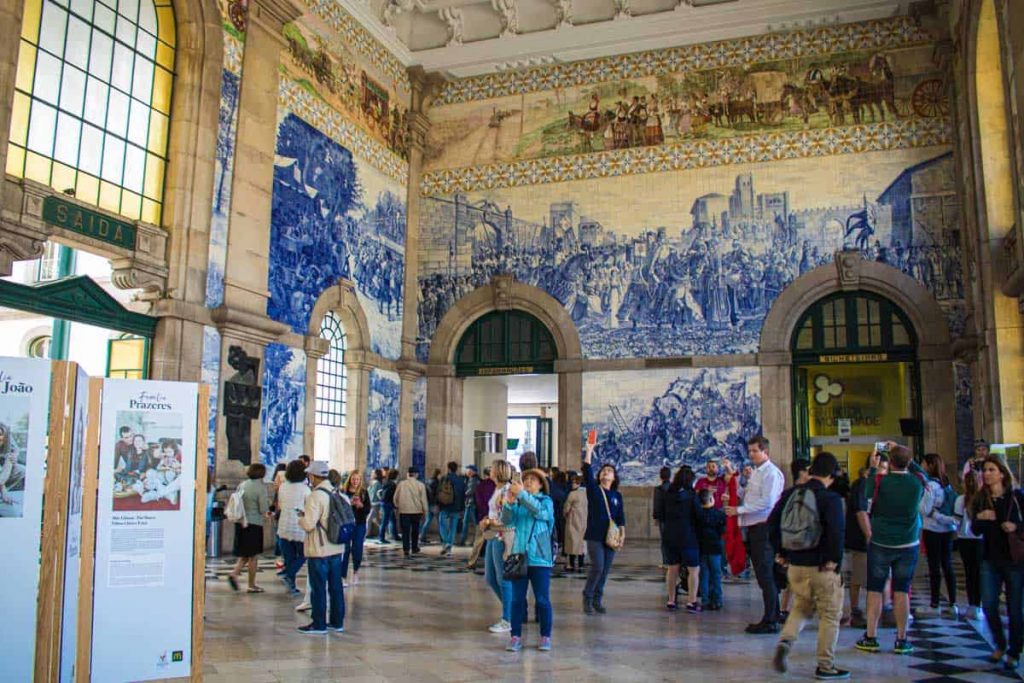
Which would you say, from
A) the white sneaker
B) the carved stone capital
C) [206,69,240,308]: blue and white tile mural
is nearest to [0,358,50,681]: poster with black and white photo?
the white sneaker

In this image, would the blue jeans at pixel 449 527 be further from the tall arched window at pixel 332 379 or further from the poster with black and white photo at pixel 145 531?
the poster with black and white photo at pixel 145 531

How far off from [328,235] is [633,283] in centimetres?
640

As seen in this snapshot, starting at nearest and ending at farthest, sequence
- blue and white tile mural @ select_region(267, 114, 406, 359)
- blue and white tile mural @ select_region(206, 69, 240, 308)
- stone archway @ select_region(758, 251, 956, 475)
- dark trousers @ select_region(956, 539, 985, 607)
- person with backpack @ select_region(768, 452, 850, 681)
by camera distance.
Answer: person with backpack @ select_region(768, 452, 850, 681), dark trousers @ select_region(956, 539, 985, 607), blue and white tile mural @ select_region(206, 69, 240, 308), blue and white tile mural @ select_region(267, 114, 406, 359), stone archway @ select_region(758, 251, 956, 475)

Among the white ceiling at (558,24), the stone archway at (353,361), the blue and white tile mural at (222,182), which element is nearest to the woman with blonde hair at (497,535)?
the blue and white tile mural at (222,182)

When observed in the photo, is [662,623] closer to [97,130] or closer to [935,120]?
[97,130]

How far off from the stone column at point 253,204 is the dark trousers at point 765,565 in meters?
8.84

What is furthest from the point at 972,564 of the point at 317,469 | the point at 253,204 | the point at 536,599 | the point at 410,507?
the point at 253,204

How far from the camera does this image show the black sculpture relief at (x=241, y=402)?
14.2 m

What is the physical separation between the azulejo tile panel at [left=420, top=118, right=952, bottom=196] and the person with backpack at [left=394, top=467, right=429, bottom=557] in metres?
8.41

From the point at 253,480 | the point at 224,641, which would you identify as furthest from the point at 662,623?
the point at 253,480

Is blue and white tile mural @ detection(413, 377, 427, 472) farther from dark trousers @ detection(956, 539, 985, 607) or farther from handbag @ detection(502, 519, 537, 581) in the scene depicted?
handbag @ detection(502, 519, 537, 581)

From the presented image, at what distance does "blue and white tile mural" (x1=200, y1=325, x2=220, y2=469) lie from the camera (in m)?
13.8

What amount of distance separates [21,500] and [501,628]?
449 cm

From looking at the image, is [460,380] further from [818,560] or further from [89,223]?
[818,560]
